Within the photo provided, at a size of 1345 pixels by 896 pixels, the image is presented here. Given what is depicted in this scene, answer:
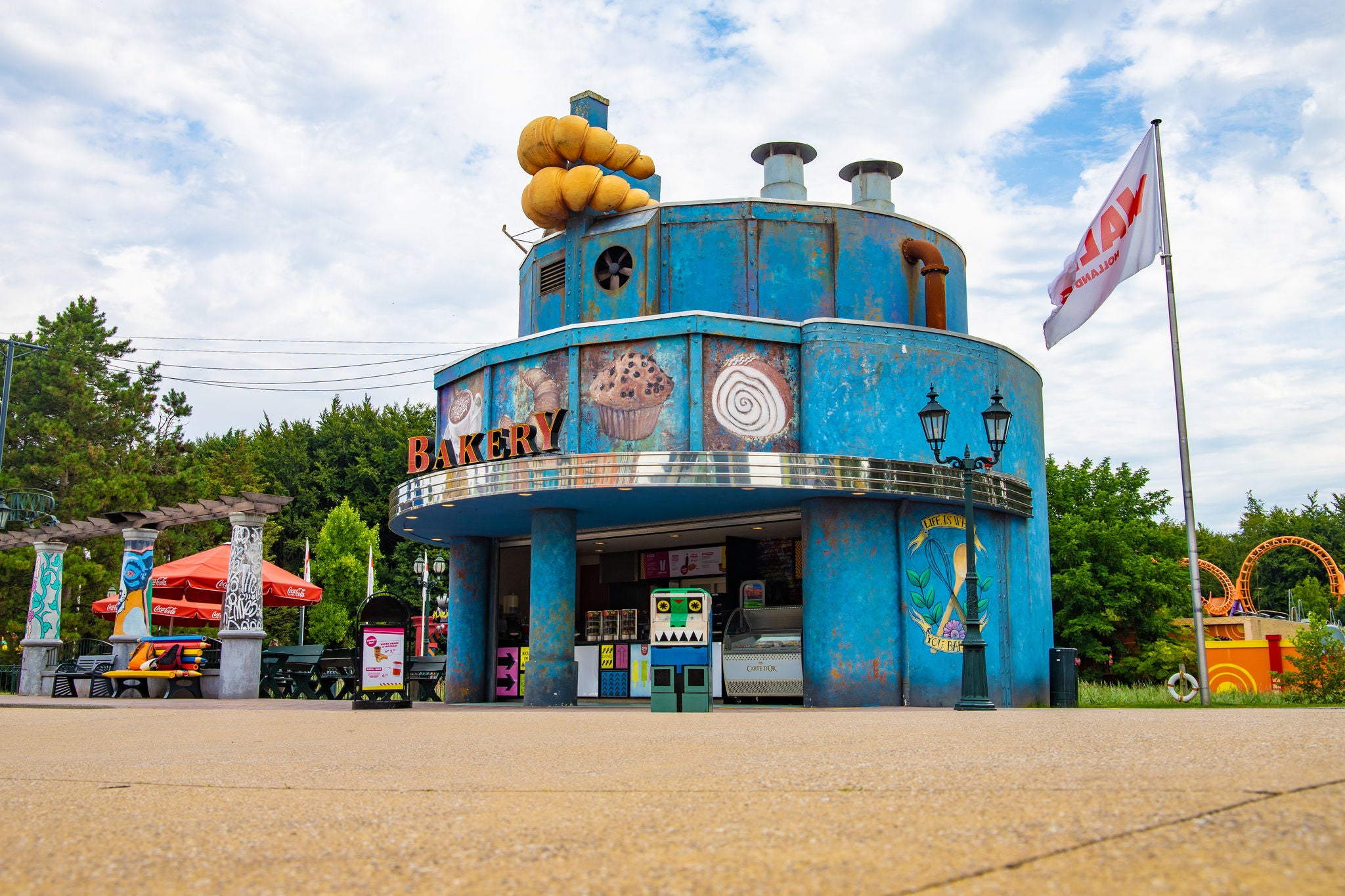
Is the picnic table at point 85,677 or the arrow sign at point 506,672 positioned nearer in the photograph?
the arrow sign at point 506,672

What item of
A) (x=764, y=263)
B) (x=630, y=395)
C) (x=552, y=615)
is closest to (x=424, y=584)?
(x=552, y=615)

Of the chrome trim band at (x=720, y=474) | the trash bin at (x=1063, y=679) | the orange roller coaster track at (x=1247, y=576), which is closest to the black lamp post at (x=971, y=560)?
the chrome trim band at (x=720, y=474)

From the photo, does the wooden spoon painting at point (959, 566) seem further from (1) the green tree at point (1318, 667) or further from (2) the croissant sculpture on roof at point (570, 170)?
(2) the croissant sculpture on roof at point (570, 170)

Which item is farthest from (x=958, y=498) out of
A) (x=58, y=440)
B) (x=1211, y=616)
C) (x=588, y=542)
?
(x=58, y=440)

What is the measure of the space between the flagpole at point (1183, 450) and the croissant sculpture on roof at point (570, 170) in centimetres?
960

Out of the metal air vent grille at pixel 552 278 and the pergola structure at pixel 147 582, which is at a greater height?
the metal air vent grille at pixel 552 278

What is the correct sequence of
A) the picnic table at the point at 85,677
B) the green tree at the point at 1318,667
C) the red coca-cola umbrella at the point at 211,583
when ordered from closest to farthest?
the green tree at the point at 1318,667
the picnic table at the point at 85,677
the red coca-cola umbrella at the point at 211,583

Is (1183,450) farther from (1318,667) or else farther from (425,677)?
(425,677)

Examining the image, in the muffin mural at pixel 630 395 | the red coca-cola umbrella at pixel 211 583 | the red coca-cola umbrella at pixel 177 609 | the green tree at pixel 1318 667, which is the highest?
the muffin mural at pixel 630 395

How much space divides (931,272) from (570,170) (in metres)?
7.70

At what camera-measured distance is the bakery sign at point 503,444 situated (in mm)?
19719

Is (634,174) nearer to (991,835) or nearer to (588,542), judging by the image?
(588,542)

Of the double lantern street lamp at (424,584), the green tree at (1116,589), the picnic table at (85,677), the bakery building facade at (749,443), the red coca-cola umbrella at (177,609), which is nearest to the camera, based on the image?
the bakery building facade at (749,443)

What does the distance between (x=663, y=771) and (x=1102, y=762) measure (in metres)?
2.25
